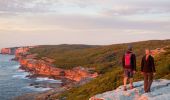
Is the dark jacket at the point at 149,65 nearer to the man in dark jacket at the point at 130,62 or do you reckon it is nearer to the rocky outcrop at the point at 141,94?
the man in dark jacket at the point at 130,62

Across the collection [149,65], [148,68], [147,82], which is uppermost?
[149,65]

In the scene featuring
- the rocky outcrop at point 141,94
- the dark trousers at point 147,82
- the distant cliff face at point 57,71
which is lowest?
the distant cliff face at point 57,71

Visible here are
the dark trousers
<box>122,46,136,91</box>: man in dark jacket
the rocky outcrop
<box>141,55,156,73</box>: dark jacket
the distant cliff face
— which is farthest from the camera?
the distant cliff face

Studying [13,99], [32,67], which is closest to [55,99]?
[13,99]

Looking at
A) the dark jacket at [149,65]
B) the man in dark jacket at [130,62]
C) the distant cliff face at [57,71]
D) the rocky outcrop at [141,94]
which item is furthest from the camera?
the distant cliff face at [57,71]

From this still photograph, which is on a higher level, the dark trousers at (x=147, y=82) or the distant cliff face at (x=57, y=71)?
the dark trousers at (x=147, y=82)

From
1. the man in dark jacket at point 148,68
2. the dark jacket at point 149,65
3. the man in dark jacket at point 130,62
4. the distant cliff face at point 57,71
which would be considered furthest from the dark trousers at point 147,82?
the distant cliff face at point 57,71

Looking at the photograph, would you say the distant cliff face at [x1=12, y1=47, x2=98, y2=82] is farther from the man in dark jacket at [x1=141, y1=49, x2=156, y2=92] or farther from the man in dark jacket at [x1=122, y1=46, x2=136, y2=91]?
the man in dark jacket at [x1=141, y1=49, x2=156, y2=92]

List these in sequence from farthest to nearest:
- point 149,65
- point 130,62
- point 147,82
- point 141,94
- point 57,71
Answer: point 57,71 < point 130,62 < point 149,65 < point 147,82 < point 141,94

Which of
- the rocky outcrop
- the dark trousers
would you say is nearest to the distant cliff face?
the rocky outcrop

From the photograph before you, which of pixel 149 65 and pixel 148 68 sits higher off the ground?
pixel 149 65

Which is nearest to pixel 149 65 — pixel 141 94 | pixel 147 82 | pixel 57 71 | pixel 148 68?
pixel 148 68

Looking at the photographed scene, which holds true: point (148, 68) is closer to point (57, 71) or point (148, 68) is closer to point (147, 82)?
point (147, 82)

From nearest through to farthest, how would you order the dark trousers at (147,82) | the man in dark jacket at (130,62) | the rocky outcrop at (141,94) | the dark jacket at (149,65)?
the rocky outcrop at (141,94) → the dark trousers at (147,82) → the dark jacket at (149,65) → the man in dark jacket at (130,62)
